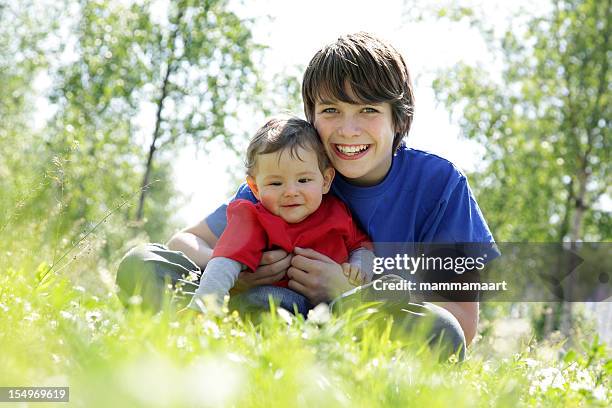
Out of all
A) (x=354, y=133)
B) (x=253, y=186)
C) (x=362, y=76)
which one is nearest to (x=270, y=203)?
(x=253, y=186)

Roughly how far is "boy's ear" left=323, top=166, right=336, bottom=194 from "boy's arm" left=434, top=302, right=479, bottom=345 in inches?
30.8

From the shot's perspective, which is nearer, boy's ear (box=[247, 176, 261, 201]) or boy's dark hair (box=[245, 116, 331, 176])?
boy's dark hair (box=[245, 116, 331, 176])

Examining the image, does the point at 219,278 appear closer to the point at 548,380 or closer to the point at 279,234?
the point at 279,234

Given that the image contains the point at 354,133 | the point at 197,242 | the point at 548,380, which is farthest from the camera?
the point at 197,242

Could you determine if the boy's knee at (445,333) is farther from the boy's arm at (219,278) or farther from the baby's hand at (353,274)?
the boy's arm at (219,278)

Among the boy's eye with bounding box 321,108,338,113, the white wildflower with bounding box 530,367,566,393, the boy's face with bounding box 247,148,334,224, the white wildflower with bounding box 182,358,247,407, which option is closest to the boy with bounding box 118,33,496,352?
the boy's eye with bounding box 321,108,338,113

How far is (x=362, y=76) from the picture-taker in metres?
3.54

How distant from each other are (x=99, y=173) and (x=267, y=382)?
877 cm

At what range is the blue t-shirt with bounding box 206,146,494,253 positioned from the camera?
11.8ft

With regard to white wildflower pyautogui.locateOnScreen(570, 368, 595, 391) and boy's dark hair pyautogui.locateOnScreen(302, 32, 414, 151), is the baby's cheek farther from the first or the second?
white wildflower pyautogui.locateOnScreen(570, 368, 595, 391)

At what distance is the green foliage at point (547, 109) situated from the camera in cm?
1057

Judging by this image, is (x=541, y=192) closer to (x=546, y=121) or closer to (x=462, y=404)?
(x=546, y=121)

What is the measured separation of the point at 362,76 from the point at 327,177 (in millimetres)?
524

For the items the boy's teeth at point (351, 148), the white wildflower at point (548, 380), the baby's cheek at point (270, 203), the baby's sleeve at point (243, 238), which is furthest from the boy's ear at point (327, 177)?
the white wildflower at point (548, 380)
